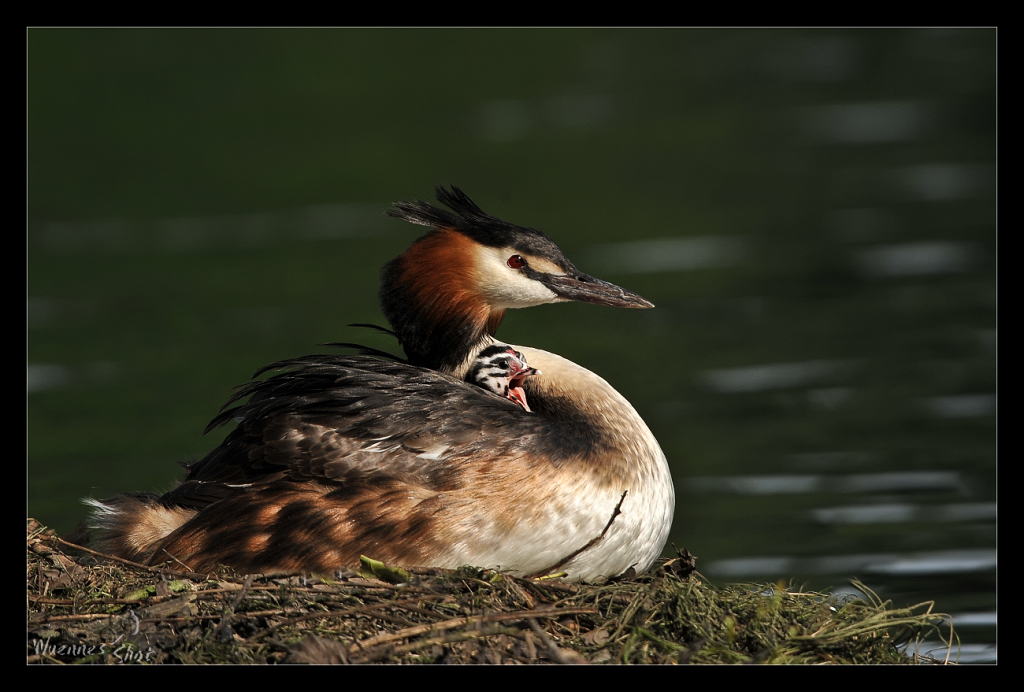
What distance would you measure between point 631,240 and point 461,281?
849 centimetres

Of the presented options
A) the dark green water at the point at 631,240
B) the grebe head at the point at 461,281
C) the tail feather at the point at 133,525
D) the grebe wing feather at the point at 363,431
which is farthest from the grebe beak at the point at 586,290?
the tail feather at the point at 133,525

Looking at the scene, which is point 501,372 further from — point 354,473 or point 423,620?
point 423,620

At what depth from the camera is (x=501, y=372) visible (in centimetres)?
656

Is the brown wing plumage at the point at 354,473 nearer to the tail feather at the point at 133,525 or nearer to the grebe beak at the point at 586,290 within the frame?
the tail feather at the point at 133,525

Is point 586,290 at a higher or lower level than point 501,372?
higher

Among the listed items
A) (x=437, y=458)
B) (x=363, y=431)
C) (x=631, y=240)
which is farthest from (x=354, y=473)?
(x=631, y=240)

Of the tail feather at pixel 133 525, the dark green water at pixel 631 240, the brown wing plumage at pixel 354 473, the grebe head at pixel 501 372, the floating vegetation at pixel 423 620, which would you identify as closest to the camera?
the floating vegetation at pixel 423 620

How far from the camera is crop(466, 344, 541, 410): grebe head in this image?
657 centimetres

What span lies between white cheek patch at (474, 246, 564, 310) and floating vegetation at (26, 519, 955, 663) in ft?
4.96

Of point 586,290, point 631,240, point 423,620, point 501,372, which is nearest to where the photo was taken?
point 423,620

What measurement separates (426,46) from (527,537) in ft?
56.8

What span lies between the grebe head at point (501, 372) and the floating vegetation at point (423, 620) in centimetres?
109

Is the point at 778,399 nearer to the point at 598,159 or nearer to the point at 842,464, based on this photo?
the point at 842,464

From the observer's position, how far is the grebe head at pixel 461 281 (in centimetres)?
659
